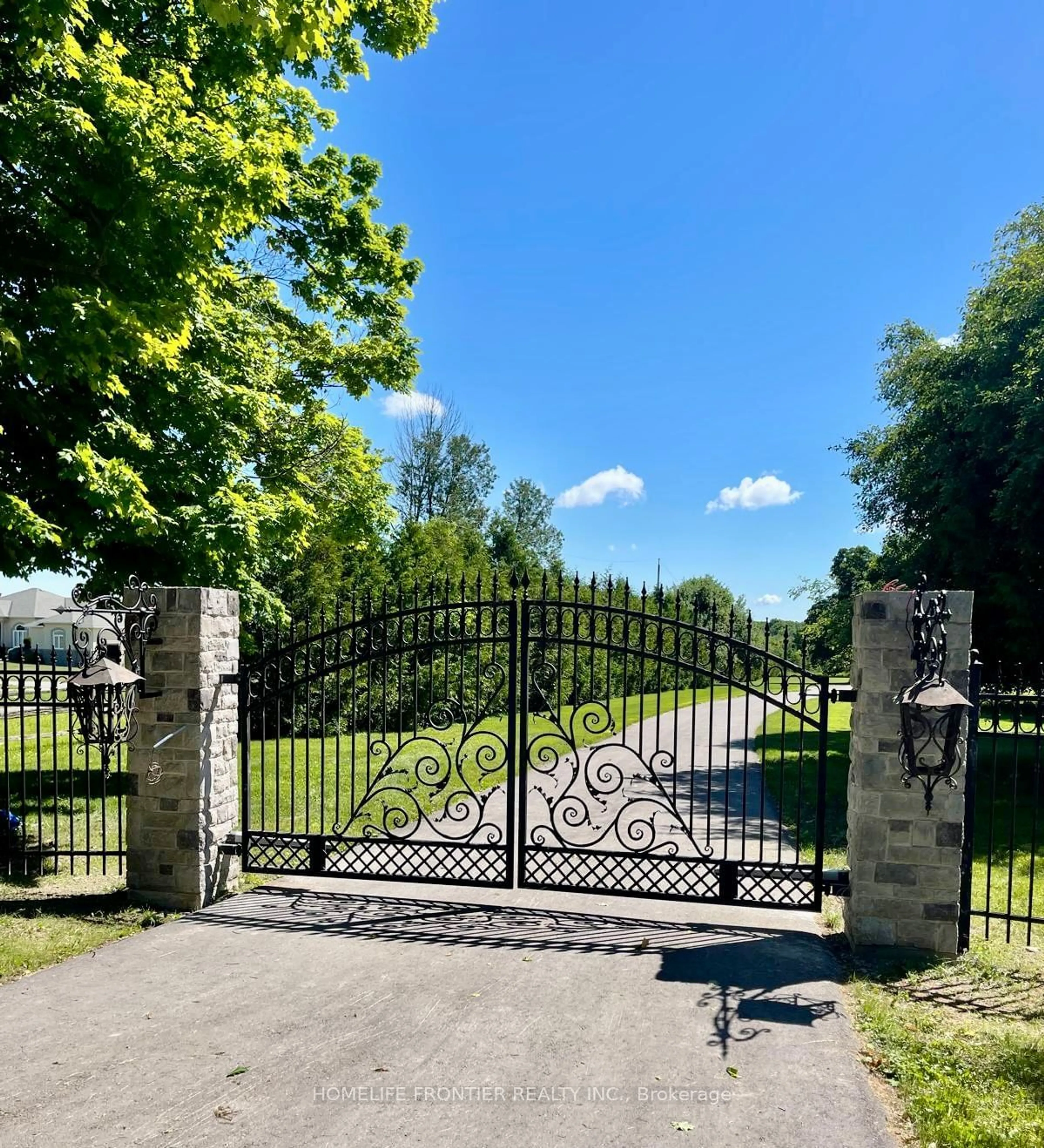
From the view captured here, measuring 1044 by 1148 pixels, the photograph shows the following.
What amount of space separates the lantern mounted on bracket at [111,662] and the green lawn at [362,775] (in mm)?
1135

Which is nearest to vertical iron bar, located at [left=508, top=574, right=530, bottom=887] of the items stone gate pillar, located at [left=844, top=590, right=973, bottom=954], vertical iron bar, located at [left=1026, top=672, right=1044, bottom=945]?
stone gate pillar, located at [left=844, top=590, right=973, bottom=954]

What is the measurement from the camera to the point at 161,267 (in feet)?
22.1

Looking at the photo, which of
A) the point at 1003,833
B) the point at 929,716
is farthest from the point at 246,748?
the point at 1003,833

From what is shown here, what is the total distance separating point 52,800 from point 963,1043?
1057 cm

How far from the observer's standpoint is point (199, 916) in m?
6.14

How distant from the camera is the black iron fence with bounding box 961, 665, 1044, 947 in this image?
5449mm

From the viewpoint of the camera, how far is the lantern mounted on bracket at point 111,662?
581 cm

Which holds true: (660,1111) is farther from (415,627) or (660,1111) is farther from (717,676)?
(415,627)

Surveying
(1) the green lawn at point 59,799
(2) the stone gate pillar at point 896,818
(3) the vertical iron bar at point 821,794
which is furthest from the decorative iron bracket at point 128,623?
(2) the stone gate pillar at point 896,818

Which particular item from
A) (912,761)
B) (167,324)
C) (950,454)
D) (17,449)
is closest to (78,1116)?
(912,761)

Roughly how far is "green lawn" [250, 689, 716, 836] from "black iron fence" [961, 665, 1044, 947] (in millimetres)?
2595

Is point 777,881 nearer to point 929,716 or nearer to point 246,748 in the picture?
point 929,716

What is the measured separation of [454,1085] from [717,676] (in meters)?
3.37

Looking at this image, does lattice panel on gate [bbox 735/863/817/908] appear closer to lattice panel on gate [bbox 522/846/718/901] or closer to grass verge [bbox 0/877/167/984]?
lattice panel on gate [bbox 522/846/718/901]
